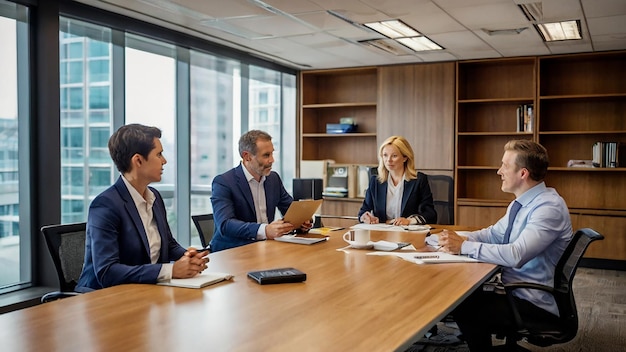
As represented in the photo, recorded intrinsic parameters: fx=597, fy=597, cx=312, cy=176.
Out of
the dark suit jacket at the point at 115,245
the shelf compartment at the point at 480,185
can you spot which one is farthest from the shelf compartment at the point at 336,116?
the dark suit jacket at the point at 115,245

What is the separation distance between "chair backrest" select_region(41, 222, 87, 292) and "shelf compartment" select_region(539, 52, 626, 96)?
5755mm

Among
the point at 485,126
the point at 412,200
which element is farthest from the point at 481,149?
the point at 412,200

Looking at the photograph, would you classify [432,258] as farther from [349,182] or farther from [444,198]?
[349,182]

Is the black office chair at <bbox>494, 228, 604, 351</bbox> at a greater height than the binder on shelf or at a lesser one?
lesser

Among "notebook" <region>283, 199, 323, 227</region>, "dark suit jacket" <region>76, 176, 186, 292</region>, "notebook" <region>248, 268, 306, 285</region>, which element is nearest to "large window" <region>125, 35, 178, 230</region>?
"notebook" <region>283, 199, 323, 227</region>

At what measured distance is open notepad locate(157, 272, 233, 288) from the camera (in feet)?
7.31

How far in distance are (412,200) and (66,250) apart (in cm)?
248

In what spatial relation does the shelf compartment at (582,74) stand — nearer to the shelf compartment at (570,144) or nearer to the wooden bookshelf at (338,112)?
the shelf compartment at (570,144)

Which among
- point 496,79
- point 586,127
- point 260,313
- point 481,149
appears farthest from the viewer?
point 481,149

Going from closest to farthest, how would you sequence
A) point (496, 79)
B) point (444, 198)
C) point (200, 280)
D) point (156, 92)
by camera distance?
1. point (200, 280)
2. point (444, 198)
3. point (156, 92)
4. point (496, 79)

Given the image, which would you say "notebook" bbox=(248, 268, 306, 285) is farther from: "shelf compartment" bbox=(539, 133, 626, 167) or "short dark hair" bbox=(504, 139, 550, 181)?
"shelf compartment" bbox=(539, 133, 626, 167)

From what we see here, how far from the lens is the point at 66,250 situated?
276 cm

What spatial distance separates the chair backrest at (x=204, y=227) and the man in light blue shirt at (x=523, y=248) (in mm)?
1576

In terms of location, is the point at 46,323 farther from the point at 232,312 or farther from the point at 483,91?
the point at 483,91
